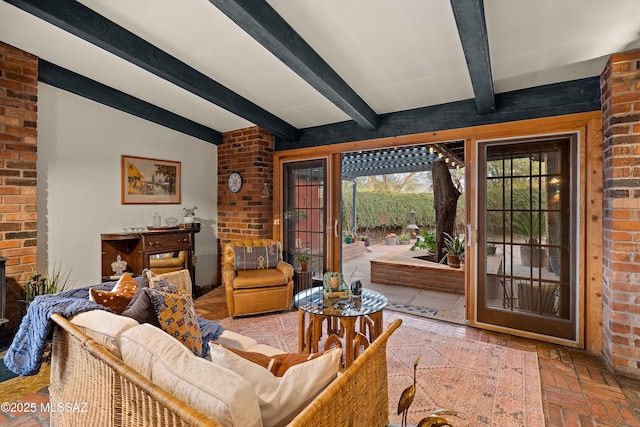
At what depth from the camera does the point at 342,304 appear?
2.54 m

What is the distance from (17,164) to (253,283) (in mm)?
2448

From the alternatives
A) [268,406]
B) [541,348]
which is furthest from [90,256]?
[541,348]

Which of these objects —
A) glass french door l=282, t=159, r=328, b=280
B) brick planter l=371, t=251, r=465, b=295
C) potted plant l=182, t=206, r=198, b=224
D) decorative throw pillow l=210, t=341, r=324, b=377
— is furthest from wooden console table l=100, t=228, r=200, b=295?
decorative throw pillow l=210, t=341, r=324, b=377

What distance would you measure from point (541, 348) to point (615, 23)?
252 cm

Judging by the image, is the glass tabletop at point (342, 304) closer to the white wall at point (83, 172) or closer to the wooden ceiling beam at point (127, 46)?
the wooden ceiling beam at point (127, 46)

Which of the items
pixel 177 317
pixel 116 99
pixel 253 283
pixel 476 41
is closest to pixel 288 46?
pixel 476 41

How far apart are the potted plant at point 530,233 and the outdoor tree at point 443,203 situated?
266cm

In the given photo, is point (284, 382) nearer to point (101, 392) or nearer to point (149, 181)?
point (101, 392)

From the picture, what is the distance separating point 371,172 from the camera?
8.37 meters

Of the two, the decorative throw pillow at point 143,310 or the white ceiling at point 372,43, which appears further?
the white ceiling at point 372,43

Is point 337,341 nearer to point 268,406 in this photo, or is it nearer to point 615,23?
point 268,406

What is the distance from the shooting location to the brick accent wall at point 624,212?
93.1 inches

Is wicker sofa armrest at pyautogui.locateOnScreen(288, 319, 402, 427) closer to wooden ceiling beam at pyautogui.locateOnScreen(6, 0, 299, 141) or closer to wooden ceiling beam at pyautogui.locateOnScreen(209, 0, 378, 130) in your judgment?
wooden ceiling beam at pyautogui.locateOnScreen(209, 0, 378, 130)

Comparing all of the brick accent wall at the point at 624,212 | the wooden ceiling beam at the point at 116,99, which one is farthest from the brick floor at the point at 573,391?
the wooden ceiling beam at the point at 116,99
